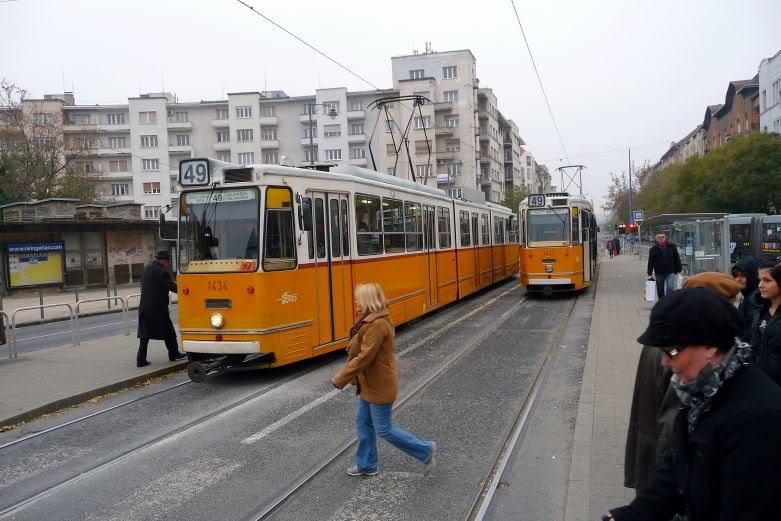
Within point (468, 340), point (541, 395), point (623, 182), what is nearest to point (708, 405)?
point (541, 395)

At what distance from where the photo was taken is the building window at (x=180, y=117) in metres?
73.2

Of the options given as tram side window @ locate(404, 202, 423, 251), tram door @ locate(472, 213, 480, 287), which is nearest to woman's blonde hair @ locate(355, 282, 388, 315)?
tram side window @ locate(404, 202, 423, 251)

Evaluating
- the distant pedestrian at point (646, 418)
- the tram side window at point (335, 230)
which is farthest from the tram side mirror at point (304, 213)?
the distant pedestrian at point (646, 418)

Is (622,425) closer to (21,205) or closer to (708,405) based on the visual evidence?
(708,405)

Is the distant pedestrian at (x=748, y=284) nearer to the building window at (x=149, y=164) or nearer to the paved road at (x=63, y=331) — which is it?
the paved road at (x=63, y=331)

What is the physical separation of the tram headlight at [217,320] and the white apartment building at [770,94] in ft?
158

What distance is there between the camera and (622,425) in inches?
251

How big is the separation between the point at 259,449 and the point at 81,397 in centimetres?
371

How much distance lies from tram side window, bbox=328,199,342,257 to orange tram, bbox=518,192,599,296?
9879 mm

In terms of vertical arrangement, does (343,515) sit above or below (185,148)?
below

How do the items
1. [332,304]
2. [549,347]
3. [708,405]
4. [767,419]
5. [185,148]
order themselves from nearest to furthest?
[767,419] → [708,405] → [332,304] → [549,347] → [185,148]

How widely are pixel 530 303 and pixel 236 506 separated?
14762 mm

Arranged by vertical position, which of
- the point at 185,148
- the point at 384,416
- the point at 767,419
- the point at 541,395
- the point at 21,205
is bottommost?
the point at 541,395

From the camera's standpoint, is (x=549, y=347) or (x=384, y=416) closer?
(x=384, y=416)
